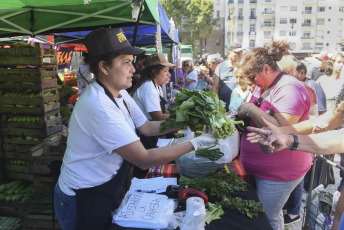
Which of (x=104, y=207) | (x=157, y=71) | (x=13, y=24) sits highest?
(x=13, y=24)

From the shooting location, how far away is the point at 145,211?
1.97m

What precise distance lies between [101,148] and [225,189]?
112 centimetres

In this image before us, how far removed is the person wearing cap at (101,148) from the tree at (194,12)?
53.4 metres

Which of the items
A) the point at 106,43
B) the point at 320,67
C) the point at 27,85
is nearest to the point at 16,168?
the point at 27,85

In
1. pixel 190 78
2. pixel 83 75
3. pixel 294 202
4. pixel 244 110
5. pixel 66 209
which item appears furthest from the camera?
pixel 190 78

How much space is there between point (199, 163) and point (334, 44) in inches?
2778

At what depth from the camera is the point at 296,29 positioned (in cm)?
6362

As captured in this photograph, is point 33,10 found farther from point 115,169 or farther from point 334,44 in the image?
point 334,44

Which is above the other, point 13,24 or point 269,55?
point 13,24

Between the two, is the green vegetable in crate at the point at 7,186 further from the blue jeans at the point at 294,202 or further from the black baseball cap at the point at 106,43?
the blue jeans at the point at 294,202

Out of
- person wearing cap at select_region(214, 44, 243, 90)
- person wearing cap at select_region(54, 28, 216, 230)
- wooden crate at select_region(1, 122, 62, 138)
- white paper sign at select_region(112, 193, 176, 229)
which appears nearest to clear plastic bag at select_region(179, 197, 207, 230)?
white paper sign at select_region(112, 193, 176, 229)

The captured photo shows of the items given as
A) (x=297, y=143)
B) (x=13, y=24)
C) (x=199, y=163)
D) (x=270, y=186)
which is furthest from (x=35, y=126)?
(x=297, y=143)

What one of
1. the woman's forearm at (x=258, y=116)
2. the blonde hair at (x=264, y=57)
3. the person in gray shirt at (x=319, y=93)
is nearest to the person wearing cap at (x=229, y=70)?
the person in gray shirt at (x=319, y=93)

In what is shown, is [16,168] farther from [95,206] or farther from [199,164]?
[199,164]
